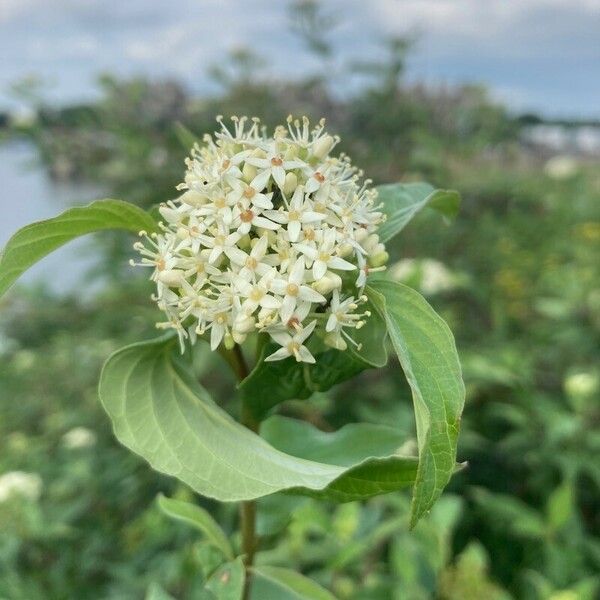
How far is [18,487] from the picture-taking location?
145 centimetres

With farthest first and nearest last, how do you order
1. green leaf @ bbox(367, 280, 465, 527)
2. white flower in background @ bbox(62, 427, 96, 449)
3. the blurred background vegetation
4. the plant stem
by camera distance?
white flower in background @ bbox(62, 427, 96, 449)
the blurred background vegetation
the plant stem
green leaf @ bbox(367, 280, 465, 527)

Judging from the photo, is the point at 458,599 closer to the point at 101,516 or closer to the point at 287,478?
the point at 287,478

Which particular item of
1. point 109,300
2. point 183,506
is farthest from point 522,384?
point 109,300

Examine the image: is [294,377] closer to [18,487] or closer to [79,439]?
[18,487]

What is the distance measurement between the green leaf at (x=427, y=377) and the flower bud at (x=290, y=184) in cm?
10

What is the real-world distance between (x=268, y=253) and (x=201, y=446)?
0.52ft

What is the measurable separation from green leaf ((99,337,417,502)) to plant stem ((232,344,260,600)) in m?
0.04

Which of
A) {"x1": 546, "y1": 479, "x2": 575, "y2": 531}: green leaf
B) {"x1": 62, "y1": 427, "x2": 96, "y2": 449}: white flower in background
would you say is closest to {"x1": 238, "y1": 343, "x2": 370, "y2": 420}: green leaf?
{"x1": 546, "y1": 479, "x2": 575, "y2": 531}: green leaf

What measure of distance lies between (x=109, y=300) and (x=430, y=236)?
965 mm

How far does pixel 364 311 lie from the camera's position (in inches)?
25.5

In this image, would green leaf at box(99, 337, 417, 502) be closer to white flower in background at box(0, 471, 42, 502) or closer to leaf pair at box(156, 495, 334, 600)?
leaf pair at box(156, 495, 334, 600)

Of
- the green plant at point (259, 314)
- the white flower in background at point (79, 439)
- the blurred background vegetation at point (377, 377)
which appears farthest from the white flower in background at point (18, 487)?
the green plant at point (259, 314)

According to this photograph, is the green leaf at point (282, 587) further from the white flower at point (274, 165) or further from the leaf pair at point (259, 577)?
the white flower at point (274, 165)

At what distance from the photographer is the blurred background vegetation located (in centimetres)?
129
